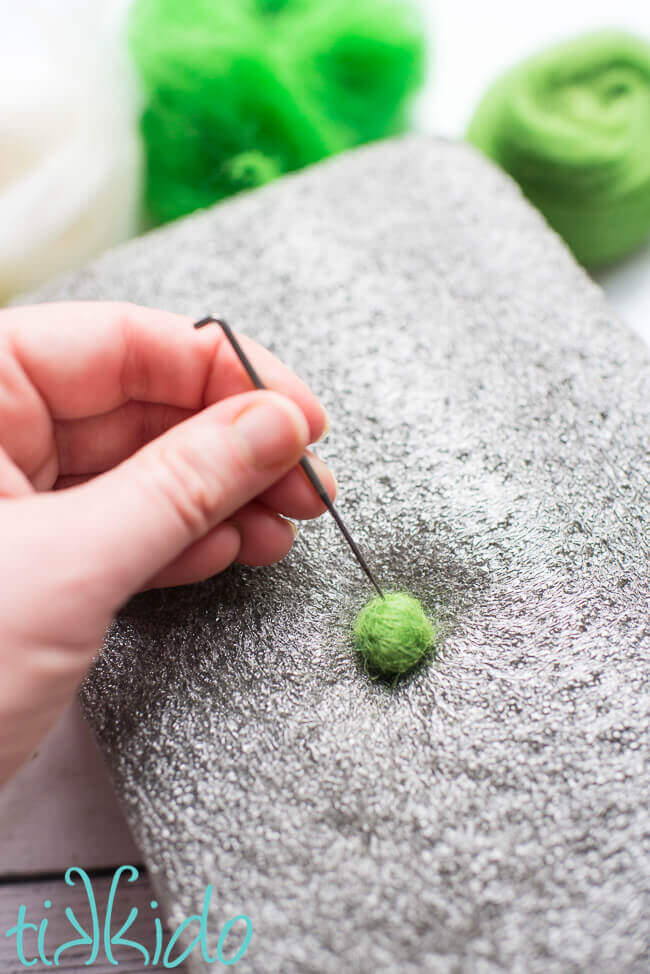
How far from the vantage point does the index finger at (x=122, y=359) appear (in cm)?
49

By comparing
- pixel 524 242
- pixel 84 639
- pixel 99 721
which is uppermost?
pixel 524 242

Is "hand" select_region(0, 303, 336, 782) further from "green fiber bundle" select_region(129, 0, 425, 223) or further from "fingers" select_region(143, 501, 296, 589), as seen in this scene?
"green fiber bundle" select_region(129, 0, 425, 223)

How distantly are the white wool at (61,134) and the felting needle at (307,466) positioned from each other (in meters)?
0.37

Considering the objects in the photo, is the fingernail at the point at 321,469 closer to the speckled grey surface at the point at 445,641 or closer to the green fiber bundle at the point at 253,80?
the speckled grey surface at the point at 445,641

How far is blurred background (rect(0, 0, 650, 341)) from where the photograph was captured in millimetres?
738

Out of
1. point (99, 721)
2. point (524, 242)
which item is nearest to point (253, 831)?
point (99, 721)

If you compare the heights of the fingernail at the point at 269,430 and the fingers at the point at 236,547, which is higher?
the fingernail at the point at 269,430

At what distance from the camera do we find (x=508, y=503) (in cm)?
52

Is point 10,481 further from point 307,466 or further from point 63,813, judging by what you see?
point 63,813

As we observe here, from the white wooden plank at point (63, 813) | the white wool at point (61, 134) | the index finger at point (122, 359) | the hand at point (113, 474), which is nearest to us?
the hand at point (113, 474)

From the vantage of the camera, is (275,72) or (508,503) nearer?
(508,503)

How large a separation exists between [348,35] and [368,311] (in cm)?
37

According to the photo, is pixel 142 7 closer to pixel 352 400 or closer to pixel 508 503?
pixel 352 400

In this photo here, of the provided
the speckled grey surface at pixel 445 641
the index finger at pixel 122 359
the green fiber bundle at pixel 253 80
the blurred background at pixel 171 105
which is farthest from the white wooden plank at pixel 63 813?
the green fiber bundle at pixel 253 80
